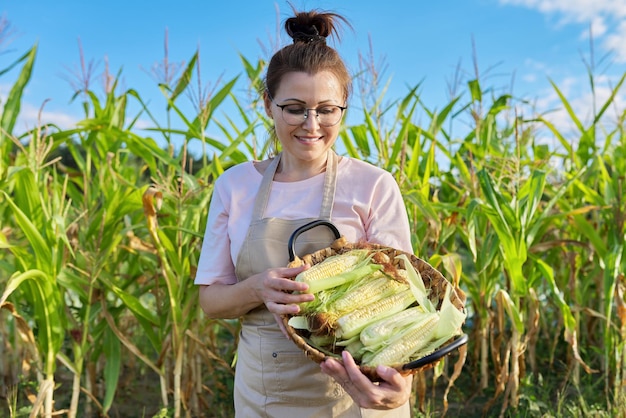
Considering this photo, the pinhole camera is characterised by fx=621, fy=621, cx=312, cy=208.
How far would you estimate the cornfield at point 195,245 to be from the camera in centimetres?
270

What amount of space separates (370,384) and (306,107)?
0.68 meters

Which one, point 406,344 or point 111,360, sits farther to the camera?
point 111,360

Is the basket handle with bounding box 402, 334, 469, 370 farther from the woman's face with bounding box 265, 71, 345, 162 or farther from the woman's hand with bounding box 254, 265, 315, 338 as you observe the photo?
the woman's face with bounding box 265, 71, 345, 162

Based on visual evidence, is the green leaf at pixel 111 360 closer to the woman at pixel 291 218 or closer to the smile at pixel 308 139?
the woman at pixel 291 218

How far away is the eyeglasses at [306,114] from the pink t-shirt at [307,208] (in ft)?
0.52

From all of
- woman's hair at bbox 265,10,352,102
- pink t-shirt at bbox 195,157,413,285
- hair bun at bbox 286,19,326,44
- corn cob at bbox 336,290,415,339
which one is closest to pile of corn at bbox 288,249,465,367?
corn cob at bbox 336,290,415,339

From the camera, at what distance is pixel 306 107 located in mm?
1539

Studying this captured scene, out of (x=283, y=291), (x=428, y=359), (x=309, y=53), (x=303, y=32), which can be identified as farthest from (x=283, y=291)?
(x=303, y=32)

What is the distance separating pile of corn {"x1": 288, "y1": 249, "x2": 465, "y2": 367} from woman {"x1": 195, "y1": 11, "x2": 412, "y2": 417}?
0.11 m

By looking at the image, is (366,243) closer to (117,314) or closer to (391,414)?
(391,414)

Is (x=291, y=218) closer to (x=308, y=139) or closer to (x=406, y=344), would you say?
(x=308, y=139)

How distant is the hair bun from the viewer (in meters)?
1.74

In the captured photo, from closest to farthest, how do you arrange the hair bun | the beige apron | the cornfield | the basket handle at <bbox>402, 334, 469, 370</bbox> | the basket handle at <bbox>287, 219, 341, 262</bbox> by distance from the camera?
1. the basket handle at <bbox>402, 334, 469, 370</bbox>
2. the basket handle at <bbox>287, 219, 341, 262</bbox>
3. the beige apron
4. the hair bun
5. the cornfield

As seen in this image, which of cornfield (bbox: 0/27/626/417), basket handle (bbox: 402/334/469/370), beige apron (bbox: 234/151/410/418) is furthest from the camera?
cornfield (bbox: 0/27/626/417)
